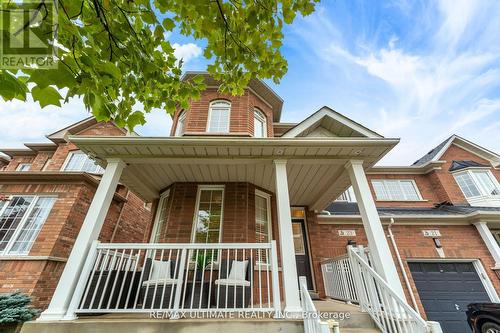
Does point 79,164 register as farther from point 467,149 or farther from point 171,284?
point 467,149

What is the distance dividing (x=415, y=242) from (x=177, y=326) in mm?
7596

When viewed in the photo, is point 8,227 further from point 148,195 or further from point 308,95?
point 308,95

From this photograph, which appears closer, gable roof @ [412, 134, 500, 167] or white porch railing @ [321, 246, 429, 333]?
white porch railing @ [321, 246, 429, 333]

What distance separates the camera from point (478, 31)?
26.3 ft

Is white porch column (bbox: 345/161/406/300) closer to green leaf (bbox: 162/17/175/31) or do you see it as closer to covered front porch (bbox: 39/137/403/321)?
covered front porch (bbox: 39/137/403/321)

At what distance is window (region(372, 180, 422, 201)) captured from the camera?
9312 millimetres

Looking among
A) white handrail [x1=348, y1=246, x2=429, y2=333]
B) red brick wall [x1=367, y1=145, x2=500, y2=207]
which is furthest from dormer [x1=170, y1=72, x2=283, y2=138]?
red brick wall [x1=367, y1=145, x2=500, y2=207]

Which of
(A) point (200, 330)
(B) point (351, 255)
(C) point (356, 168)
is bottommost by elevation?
(A) point (200, 330)

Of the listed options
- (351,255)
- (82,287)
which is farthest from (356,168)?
(82,287)

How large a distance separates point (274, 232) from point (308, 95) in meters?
6.10

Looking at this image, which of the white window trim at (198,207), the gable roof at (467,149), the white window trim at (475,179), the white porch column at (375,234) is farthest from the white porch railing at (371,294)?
the white window trim at (475,179)

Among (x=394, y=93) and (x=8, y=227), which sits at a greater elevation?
(x=394, y=93)

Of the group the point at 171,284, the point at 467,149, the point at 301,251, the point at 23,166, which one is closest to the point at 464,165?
the point at 467,149

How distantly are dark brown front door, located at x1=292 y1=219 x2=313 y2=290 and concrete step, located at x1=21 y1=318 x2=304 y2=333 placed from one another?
3450mm
